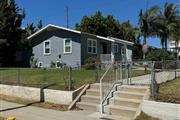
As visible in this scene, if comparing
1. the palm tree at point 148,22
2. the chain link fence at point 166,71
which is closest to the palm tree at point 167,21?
the palm tree at point 148,22

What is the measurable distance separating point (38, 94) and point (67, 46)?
57.2ft

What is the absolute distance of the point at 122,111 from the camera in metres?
10.9

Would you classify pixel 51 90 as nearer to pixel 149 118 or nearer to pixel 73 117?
pixel 73 117

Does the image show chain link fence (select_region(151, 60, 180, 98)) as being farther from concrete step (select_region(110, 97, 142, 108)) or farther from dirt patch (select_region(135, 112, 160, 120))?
dirt patch (select_region(135, 112, 160, 120))

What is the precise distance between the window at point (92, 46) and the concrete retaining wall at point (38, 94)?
52.5ft

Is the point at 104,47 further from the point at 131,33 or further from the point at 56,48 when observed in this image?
the point at 131,33

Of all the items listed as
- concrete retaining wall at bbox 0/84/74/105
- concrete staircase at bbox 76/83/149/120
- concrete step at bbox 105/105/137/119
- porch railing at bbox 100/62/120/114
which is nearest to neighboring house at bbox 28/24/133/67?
concrete retaining wall at bbox 0/84/74/105

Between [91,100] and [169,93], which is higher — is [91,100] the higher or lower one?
the lower one

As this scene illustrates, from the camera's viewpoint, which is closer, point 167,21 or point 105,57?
point 105,57

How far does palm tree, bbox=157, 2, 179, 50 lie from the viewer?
4406 centimetres

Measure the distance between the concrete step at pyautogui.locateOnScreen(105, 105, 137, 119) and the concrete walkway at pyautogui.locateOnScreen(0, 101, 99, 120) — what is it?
51cm

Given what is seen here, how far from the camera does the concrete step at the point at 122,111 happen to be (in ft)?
35.1

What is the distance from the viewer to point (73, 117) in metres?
10.9

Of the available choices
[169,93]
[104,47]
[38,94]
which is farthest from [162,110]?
[104,47]
